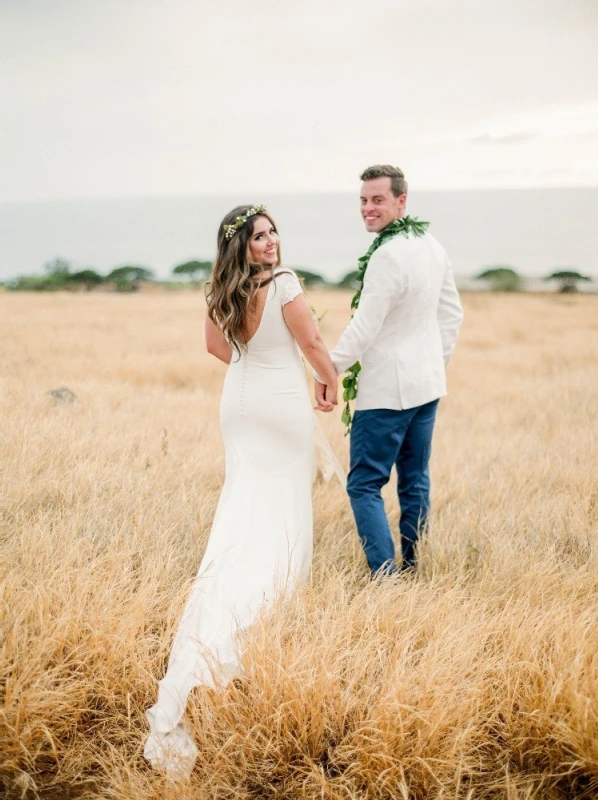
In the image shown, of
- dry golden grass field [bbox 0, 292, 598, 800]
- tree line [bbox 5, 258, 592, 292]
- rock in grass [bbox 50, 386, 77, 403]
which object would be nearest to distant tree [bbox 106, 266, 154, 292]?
tree line [bbox 5, 258, 592, 292]

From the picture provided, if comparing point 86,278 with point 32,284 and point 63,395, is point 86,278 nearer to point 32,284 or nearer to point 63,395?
point 32,284

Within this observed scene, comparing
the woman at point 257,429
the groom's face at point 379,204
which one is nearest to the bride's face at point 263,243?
the woman at point 257,429

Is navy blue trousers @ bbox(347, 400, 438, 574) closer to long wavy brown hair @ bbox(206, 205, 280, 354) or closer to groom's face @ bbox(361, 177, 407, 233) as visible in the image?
long wavy brown hair @ bbox(206, 205, 280, 354)

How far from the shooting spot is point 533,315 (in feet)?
62.1

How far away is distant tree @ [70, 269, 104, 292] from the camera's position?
26.7 metres

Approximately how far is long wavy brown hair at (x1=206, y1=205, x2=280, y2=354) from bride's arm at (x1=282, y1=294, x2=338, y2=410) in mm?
205

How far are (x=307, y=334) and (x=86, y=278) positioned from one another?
2549cm

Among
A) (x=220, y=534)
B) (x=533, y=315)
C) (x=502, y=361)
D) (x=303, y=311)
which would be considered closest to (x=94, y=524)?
(x=220, y=534)

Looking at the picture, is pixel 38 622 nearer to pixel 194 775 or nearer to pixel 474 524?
pixel 194 775

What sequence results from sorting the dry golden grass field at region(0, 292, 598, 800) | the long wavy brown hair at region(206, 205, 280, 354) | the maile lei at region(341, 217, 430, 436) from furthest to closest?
the maile lei at region(341, 217, 430, 436) < the long wavy brown hair at region(206, 205, 280, 354) < the dry golden grass field at region(0, 292, 598, 800)

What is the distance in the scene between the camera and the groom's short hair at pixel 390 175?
148 inches

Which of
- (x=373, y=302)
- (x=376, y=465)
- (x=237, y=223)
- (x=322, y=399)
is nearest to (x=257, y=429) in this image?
(x=322, y=399)

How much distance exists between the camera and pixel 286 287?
360 cm

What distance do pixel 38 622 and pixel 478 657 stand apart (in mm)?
2037
